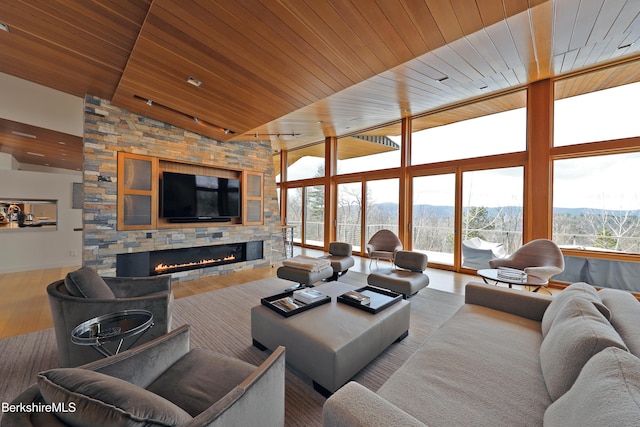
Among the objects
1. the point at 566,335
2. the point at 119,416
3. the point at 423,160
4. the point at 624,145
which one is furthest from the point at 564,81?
the point at 119,416

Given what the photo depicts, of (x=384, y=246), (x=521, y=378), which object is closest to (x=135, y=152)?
(x=384, y=246)

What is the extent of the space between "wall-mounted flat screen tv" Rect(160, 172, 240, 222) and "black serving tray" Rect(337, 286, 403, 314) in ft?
11.9

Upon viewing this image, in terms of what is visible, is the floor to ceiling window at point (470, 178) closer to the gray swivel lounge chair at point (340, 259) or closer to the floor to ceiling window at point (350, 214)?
the floor to ceiling window at point (350, 214)

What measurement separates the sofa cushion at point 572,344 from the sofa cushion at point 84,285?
2.93 metres

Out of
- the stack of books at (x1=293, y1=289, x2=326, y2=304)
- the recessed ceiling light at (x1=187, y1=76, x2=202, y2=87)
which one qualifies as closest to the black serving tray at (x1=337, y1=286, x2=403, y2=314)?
the stack of books at (x1=293, y1=289, x2=326, y2=304)

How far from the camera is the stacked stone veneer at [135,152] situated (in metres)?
3.80

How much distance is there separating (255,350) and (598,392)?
2253 mm

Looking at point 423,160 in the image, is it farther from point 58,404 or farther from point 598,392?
point 58,404

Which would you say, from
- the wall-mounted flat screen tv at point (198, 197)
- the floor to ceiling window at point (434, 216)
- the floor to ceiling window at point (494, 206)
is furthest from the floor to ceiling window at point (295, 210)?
the floor to ceiling window at point (494, 206)

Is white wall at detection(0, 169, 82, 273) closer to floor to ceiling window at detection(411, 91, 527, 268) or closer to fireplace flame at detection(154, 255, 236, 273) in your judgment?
fireplace flame at detection(154, 255, 236, 273)

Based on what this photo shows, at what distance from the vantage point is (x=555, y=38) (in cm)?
292

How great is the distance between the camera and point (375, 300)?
2523 mm

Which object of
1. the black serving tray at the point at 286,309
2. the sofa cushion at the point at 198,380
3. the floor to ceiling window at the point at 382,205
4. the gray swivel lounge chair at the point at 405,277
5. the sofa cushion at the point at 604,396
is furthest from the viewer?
the floor to ceiling window at the point at 382,205

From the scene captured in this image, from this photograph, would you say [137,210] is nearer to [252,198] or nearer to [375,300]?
[252,198]
